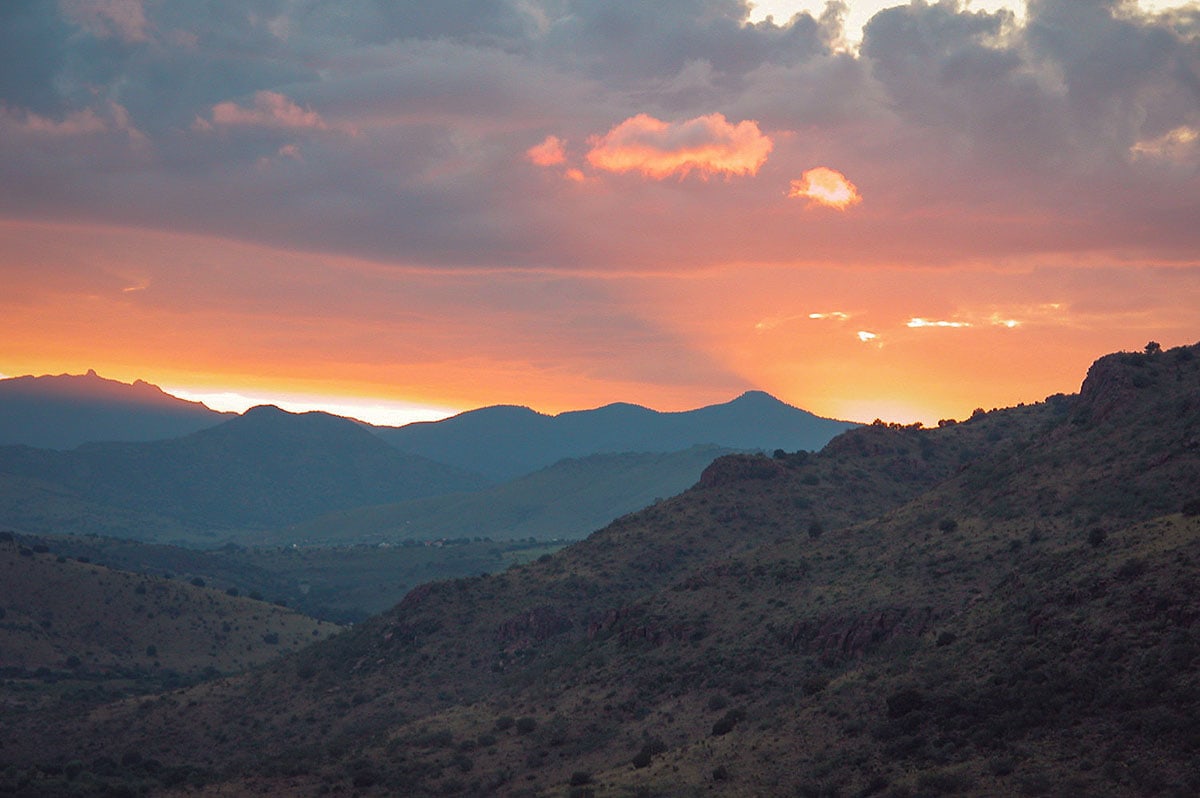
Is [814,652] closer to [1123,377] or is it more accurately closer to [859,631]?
[859,631]

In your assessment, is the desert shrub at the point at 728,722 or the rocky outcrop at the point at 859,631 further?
the rocky outcrop at the point at 859,631

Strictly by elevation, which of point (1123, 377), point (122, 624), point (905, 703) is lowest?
point (122, 624)

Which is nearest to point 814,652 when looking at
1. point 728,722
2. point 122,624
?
point 728,722

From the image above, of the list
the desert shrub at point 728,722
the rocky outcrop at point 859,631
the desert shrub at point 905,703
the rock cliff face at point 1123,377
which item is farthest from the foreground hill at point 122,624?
the desert shrub at point 905,703

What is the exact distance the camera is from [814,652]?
7300 centimetres

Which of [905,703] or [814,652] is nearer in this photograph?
[905,703]

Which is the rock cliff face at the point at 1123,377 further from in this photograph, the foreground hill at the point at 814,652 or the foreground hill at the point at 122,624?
the foreground hill at the point at 122,624

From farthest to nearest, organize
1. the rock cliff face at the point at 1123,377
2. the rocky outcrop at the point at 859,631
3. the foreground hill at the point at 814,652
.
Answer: the rock cliff face at the point at 1123,377
the rocky outcrop at the point at 859,631
the foreground hill at the point at 814,652

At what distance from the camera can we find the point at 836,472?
124625 millimetres

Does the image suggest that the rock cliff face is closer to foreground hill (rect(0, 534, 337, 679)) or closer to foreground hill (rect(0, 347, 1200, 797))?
foreground hill (rect(0, 347, 1200, 797))

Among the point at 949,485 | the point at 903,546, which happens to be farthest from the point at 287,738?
the point at 949,485

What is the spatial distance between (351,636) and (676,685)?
173 ft

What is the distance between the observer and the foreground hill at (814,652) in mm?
48219

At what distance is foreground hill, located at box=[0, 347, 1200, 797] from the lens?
4822 centimetres
